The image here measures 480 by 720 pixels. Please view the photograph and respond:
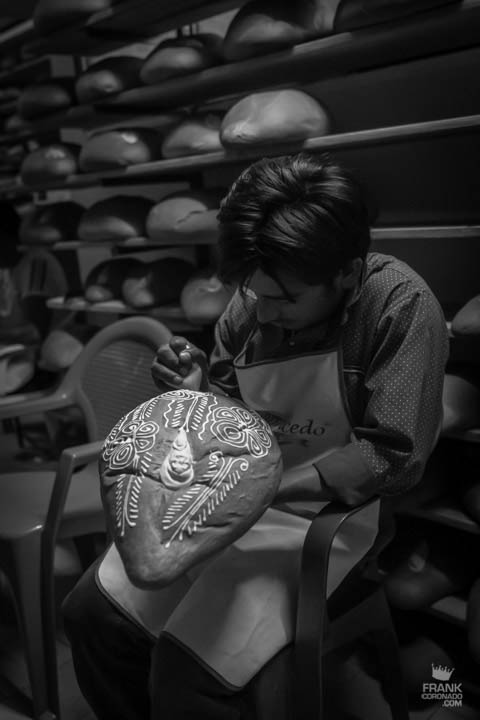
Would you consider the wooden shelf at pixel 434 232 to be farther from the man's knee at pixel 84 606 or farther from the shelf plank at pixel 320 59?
the man's knee at pixel 84 606

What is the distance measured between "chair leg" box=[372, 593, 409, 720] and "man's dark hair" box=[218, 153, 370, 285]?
26.8 inches

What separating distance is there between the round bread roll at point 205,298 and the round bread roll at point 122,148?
0.50 m

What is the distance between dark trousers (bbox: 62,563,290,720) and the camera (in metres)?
0.95

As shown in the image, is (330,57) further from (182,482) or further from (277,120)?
(182,482)

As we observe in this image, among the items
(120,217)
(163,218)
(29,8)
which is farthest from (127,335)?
(29,8)

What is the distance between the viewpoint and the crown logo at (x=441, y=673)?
1547mm

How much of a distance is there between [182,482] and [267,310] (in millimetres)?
372

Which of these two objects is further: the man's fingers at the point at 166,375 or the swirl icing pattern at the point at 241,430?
the man's fingers at the point at 166,375

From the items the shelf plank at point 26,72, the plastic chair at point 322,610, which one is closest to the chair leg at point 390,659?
the plastic chair at point 322,610

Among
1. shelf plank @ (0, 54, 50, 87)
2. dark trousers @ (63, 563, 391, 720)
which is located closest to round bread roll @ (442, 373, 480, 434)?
dark trousers @ (63, 563, 391, 720)

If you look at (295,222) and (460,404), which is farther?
(460,404)

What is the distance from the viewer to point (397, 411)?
3.38 ft

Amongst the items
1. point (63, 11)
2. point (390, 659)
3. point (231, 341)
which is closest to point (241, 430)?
point (231, 341)

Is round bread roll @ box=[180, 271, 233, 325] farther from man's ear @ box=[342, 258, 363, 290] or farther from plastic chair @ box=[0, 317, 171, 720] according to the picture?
man's ear @ box=[342, 258, 363, 290]
